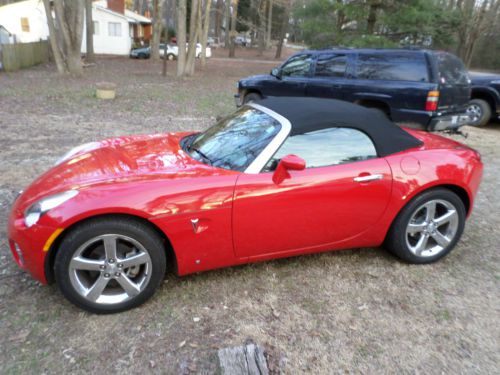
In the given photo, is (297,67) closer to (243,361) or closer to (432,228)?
(432,228)

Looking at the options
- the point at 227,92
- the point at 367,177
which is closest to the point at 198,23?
the point at 227,92

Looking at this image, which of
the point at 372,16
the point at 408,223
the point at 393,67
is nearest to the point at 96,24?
the point at 372,16

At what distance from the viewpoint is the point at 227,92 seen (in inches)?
573

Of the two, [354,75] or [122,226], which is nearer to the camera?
[122,226]

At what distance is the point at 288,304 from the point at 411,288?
105cm

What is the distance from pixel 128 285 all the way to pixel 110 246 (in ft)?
1.03

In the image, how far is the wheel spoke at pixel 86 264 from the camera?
8.12 feet

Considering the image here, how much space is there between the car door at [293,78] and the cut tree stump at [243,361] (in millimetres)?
7109

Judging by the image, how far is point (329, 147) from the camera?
121 inches

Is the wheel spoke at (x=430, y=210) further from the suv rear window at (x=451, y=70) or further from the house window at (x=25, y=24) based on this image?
the house window at (x=25, y=24)

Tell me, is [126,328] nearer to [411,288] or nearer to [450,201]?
[411,288]

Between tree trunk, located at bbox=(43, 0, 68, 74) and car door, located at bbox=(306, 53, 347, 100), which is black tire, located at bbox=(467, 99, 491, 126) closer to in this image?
car door, located at bbox=(306, 53, 347, 100)

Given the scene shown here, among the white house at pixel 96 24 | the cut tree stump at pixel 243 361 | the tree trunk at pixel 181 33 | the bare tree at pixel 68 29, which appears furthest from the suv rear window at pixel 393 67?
the white house at pixel 96 24

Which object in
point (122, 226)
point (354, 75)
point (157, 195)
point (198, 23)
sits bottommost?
point (122, 226)
